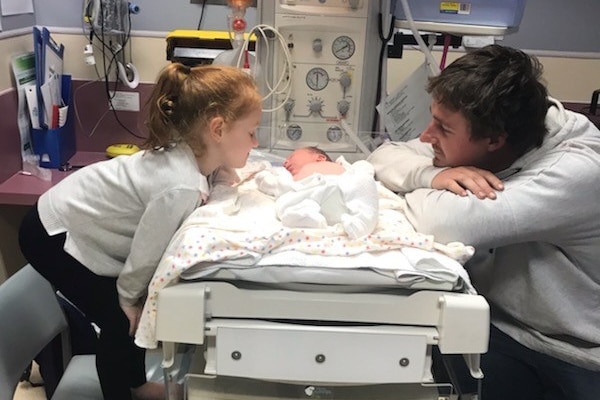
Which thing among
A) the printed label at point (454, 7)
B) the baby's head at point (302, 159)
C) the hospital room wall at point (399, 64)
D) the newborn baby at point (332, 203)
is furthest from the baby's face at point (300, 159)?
the hospital room wall at point (399, 64)

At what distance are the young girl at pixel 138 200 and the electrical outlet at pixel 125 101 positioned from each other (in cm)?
116

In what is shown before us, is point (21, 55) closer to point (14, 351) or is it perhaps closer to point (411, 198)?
point (14, 351)

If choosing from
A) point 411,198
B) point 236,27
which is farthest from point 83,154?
point 411,198

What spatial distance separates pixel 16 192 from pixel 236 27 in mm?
953

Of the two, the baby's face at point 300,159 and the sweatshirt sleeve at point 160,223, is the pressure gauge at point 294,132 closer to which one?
the baby's face at point 300,159

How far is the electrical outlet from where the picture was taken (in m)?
2.47

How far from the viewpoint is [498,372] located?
1348 millimetres

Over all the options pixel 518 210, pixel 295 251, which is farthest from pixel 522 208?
pixel 295 251

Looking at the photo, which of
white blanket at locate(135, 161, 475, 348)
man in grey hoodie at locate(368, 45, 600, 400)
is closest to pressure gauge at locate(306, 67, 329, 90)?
man in grey hoodie at locate(368, 45, 600, 400)

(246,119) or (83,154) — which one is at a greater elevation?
(246,119)

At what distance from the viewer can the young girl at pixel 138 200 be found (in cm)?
112

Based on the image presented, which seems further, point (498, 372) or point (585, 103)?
point (585, 103)

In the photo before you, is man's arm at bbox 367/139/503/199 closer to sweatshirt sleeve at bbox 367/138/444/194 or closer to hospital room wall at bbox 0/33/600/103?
sweatshirt sleeve at bbox 367/138/444/194

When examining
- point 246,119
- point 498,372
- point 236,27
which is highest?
point 236,27
